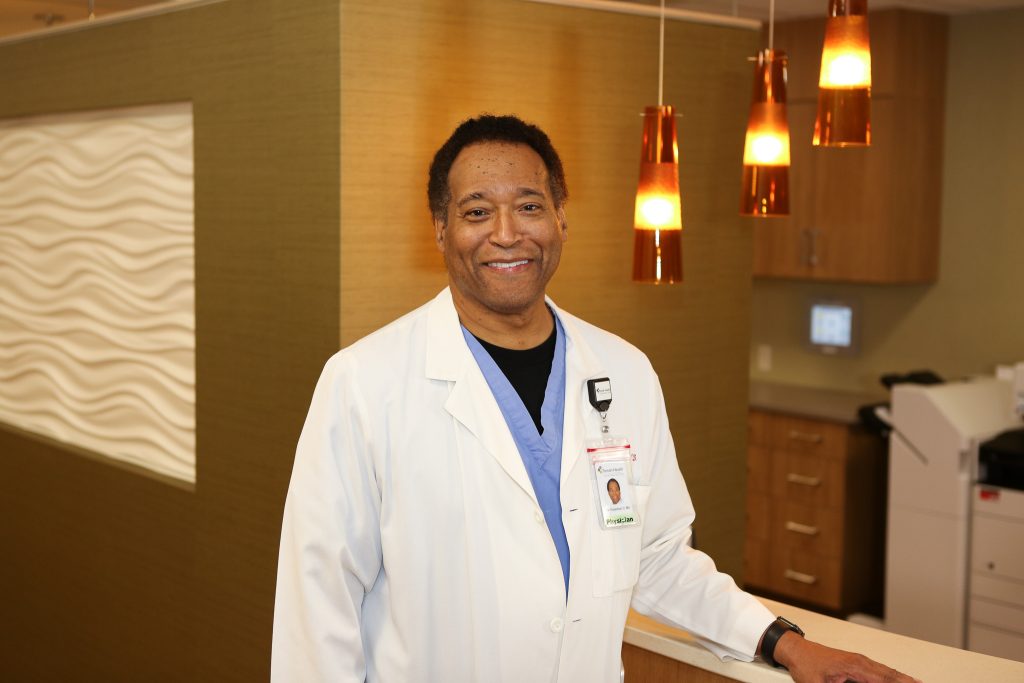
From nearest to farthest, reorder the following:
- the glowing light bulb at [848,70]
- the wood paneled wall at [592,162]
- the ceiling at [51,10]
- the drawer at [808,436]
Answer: the glowing light bulb at [848,70] → the wood paneled wall at [592,162] → the drawer at [808,436] → the ceiling at [51,10]

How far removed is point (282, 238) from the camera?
2936 mm

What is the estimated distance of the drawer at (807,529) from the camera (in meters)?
5.34

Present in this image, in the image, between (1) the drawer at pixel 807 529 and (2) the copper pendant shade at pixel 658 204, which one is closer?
(2) the copper pendant shade at pixel 658 204

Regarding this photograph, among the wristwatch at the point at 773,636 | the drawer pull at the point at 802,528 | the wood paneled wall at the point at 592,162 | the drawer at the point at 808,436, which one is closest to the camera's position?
the wristwatch at the point at 773,636

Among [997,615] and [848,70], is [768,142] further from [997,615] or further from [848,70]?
[997,615]

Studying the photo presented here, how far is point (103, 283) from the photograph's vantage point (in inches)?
149

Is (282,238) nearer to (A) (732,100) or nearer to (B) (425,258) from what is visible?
(B) (425,258)

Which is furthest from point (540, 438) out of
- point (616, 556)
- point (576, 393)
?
point (616, 556)

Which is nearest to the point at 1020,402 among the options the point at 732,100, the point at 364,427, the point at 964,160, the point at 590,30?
the point at 964,160

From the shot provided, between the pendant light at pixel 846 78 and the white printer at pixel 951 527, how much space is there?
7.78 feet

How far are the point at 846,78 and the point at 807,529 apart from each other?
10.6 feet

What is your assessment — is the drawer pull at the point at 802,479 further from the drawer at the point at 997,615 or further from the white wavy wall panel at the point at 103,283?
the white wavy wall panel at the point at 103,283

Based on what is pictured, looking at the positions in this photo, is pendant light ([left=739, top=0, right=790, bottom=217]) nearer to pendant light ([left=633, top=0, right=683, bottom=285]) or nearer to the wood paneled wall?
pendant light ([left=633, top=0, right=683, bottom=285])

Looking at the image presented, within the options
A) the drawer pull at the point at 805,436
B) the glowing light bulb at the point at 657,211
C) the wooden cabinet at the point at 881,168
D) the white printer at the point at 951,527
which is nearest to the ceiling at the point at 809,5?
the wooden cabinet at the point at 881,168
